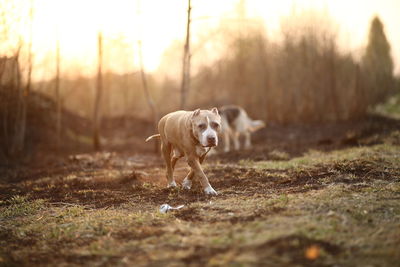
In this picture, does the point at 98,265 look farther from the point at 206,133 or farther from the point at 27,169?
the point at 27,169

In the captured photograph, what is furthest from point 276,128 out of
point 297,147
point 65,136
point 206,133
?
point 206,133

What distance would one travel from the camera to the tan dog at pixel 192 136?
24.2 feet

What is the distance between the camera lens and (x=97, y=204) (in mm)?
7766

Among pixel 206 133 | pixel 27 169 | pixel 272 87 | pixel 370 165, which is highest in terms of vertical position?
pixel 272 87

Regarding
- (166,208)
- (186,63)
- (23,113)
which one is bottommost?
(166,208)

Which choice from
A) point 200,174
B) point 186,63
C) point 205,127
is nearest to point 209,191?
point 200,174

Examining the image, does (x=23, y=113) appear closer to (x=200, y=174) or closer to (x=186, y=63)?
(x=186, y=63)

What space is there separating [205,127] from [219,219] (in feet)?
6.90

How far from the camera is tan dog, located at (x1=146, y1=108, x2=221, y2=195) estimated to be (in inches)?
290

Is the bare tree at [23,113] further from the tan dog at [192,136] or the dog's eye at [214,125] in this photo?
the dog's eye at [214,125]

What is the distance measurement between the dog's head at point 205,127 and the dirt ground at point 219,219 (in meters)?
0.99

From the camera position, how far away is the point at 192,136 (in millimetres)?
7699

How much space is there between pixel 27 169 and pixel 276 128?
16.6 m

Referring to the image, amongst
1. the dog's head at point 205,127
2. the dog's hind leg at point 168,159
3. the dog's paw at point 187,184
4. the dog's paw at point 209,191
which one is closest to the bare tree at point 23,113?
the dog's hind leg at point 168,159
